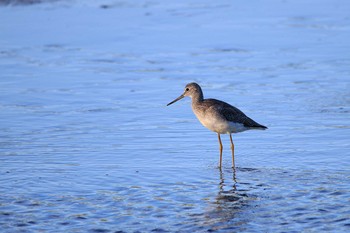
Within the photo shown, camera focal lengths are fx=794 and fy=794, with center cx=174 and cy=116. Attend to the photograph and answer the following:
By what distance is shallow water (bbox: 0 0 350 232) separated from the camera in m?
8.01

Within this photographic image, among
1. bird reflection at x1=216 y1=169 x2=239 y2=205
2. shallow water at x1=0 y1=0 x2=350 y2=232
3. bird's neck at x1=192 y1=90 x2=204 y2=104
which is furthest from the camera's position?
bird's neck at x1=192 y1=90 x2=204 y2=104

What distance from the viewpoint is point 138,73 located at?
49.5 ft

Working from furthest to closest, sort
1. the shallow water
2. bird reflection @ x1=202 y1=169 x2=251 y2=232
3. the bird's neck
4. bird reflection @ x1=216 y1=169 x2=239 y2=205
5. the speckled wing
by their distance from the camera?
the bird's neck, the speckled wing, bird reflection @ x1=216 y1=169 x2=239 y2=205, the shallow water, bird reflection @ x1=202 y1=169 x2=251 y2=232

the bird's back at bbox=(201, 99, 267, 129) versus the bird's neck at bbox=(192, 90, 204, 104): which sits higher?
the bird's neck at bbox=(192, 90, 204, 104)

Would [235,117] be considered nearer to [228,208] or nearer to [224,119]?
[224,119]

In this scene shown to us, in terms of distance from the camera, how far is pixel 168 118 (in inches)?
481

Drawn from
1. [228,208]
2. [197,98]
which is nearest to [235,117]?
[197,98]

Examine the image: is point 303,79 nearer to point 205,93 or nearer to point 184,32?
point 205,93

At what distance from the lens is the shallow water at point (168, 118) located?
8.01 metres

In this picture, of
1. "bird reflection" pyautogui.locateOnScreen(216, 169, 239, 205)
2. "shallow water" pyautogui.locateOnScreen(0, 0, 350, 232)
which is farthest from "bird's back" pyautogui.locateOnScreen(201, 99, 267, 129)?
"bird reflection" pyautogui.locateOnScreen(216, 169, 239, 205)

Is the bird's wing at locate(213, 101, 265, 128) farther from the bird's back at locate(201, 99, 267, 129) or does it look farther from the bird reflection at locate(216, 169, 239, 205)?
the bird reflection at locate(216, 169, 239, 205)

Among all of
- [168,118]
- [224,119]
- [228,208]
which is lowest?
[228,208]

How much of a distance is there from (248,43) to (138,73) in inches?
125

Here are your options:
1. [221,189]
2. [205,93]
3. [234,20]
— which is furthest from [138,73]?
[221,189]
